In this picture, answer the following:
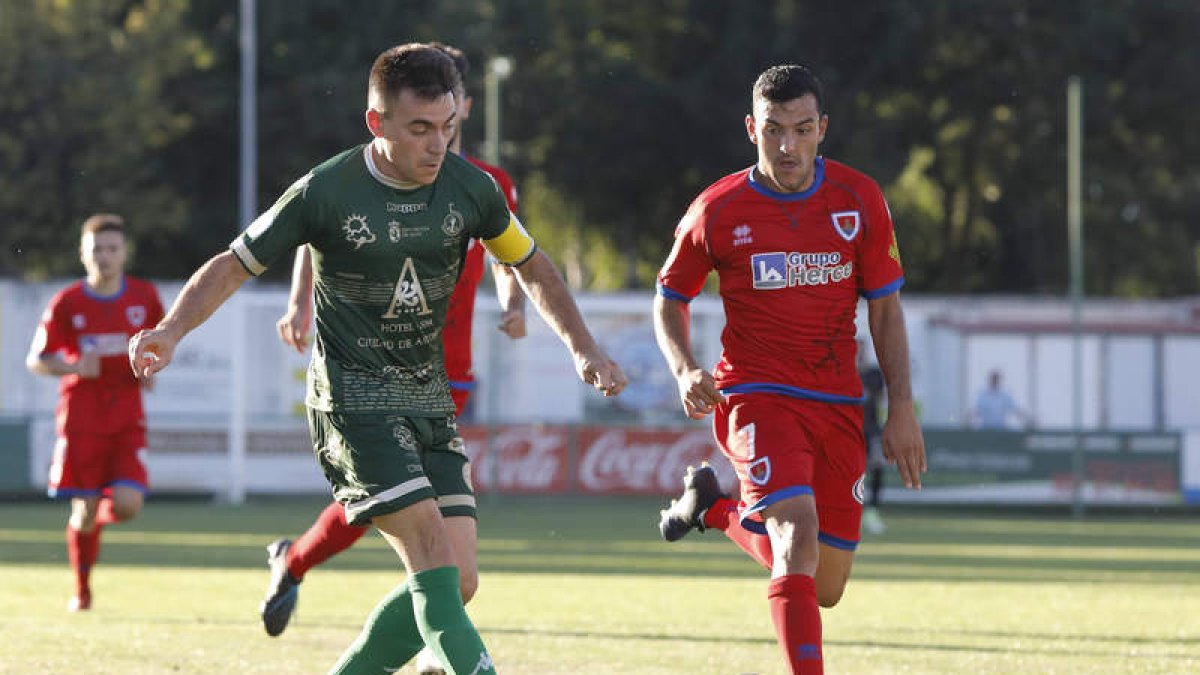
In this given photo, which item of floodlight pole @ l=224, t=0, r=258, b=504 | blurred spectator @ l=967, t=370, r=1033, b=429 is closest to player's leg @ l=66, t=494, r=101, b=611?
floodlight pole @ l=224, t=0, r=258, b=504

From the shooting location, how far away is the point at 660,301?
828 centimetres

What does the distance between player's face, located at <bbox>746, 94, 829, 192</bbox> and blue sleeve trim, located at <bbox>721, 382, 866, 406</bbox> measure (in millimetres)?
762

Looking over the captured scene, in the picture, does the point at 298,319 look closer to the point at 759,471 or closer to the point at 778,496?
the point at 759,471

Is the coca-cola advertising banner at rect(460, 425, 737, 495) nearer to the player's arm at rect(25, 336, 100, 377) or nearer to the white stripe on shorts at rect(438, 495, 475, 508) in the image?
the player's arm at rect(25, 336, 100, 377)

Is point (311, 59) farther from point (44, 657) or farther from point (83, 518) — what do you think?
point (44, 657)

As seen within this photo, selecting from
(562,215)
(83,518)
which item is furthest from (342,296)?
(562,215)

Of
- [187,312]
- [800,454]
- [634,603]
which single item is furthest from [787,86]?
[634,603]

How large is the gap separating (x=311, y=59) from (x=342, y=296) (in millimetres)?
34550

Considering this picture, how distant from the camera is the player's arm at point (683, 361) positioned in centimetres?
755

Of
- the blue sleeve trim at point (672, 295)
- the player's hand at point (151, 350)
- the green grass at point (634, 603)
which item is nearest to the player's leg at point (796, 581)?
the blue sleeve trim at point (672, 295)

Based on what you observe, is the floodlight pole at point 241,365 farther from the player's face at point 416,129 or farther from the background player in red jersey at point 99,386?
the player's face at point 416,129

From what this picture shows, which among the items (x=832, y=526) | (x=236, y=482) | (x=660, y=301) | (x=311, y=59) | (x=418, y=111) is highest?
(x=311, y=59)

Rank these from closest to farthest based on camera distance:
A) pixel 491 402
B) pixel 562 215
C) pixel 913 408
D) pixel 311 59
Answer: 1. pixel 913 408
2. pixel 491 402
3. pixel 311 59
4. pixel 562 215

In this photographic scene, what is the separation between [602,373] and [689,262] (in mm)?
1718
